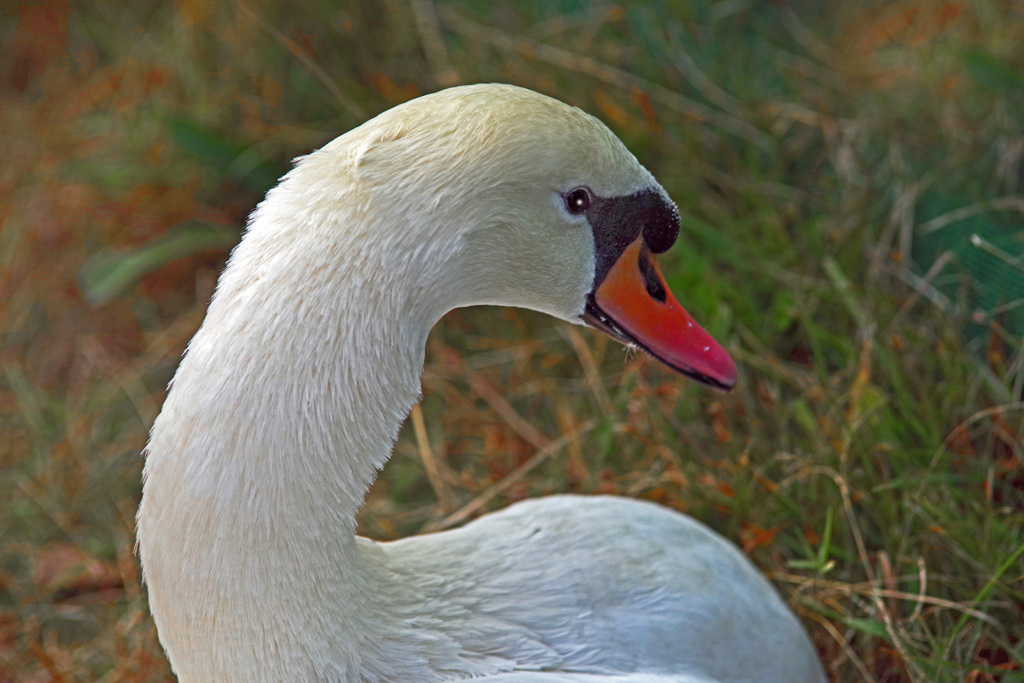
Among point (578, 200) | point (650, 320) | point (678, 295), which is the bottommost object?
point (678, 295)

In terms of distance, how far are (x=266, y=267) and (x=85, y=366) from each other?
6.55 ft

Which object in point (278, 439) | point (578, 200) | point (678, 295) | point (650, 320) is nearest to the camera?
point (278, 439)

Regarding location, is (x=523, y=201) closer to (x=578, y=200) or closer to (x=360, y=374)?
(x=578, y=200)

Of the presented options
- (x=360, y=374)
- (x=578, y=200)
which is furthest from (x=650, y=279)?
(x=360, y=374)

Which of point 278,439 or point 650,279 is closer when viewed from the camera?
point 278,439

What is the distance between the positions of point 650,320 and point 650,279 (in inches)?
2.2

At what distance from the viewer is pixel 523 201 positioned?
107 cm

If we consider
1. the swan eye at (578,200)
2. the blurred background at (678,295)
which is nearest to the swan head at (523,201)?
the swan eye at (578,200)

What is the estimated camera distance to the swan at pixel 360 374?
0.98m

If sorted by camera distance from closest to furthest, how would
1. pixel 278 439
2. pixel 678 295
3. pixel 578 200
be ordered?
pixel 278 439
pixel 578 200
pixel 678 295

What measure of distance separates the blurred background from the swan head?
625 millimetres

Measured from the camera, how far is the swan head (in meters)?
1.00

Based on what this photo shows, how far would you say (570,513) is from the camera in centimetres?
141

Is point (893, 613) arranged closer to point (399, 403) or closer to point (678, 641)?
point (678, 641)
